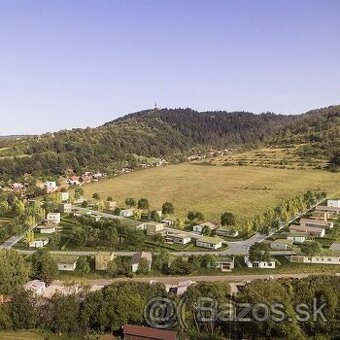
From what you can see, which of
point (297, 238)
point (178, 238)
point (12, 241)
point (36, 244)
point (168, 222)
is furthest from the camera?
point (168, 222)

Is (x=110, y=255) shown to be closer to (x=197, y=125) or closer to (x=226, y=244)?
(x=226, y=244)

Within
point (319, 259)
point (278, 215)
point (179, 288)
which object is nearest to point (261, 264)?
point (319, 259)

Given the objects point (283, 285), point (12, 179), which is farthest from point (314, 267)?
point (12, 179)

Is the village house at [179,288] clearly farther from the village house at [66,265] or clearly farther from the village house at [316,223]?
the village house at [316,223]

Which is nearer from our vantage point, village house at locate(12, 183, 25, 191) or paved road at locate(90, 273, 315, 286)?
paved road at locate(90, 273, 315, 286)

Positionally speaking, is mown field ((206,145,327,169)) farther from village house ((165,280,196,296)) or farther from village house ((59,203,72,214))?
village house ((165,280,196,296))

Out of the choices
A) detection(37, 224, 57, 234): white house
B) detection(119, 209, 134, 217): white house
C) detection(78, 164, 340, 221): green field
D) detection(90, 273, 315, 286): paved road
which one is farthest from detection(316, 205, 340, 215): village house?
detection(37, 224, 57, 234): white house

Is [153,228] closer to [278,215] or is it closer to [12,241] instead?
[12,241]
